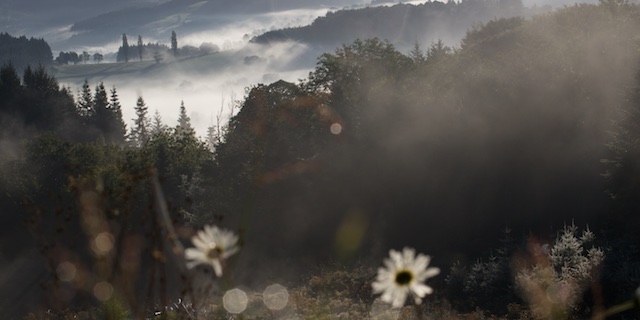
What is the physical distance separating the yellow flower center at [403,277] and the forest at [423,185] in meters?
1.29

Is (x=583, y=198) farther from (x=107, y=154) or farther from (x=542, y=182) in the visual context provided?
(x=107, y=154)

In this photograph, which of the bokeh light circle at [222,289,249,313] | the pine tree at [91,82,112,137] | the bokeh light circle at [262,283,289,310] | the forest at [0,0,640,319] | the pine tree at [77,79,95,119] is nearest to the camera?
the bokeh light circle at [222,289,249,313]

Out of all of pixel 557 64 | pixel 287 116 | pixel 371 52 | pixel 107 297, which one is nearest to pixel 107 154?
pixel 287 116

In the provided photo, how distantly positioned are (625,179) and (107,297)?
2188cm

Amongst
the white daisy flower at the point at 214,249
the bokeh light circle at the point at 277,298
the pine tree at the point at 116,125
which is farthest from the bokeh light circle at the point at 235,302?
the pine tree at the point at 116,125

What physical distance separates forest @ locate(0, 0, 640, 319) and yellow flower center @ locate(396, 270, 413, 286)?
4.22ft

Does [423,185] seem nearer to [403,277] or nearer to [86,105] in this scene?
[403,277]

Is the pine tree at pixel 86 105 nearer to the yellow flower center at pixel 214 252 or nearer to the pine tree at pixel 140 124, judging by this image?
the pine tree at pixel 140 124

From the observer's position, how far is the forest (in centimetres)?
1552

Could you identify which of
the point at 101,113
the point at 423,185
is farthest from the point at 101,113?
the point at 423,185

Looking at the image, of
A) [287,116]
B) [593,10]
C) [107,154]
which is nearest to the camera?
[287,116]

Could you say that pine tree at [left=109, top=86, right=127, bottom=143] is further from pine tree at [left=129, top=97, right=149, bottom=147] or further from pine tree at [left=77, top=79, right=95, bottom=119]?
pine tree at [left=129, top=97, right=149, bottom=147]

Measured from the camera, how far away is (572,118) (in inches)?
1096

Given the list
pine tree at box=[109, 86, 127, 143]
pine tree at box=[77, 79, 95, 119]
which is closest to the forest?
pine tree at box=[109, 86, 127, 143]
